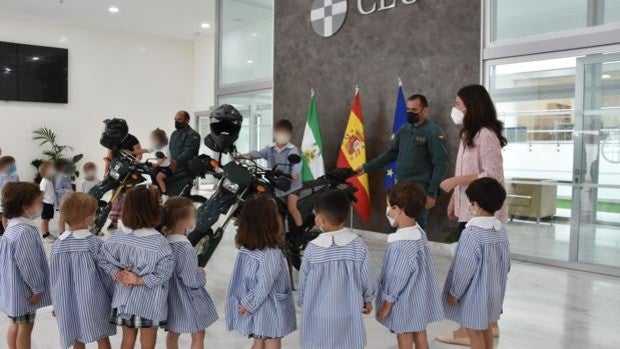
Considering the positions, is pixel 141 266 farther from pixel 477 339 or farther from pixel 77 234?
pixel 477 339

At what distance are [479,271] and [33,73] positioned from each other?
10681 mm

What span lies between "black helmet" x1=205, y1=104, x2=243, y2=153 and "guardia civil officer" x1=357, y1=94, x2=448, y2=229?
947 mm

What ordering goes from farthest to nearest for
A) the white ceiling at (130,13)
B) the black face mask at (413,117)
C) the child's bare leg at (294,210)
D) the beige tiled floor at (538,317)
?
the white ceiling at (130,13), the black face mask at (413,117), the child's bare leg at (294,210), the beige tiled floor at (538,317)

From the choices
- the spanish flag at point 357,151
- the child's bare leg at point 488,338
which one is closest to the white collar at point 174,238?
the child's bare leg at point 488,338

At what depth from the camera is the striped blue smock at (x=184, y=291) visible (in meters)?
2.19

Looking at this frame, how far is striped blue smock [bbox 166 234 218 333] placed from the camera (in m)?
2.19

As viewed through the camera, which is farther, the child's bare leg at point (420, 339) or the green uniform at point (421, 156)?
the green uniform at point (421, 156)

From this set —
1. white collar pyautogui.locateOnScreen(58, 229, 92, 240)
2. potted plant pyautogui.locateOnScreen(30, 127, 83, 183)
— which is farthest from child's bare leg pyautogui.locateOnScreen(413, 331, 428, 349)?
potted plant pyautogui.locateOnScreen(30, 127, 83, 183)

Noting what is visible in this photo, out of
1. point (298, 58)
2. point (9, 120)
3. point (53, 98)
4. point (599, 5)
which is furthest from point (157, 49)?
point (599, 5)

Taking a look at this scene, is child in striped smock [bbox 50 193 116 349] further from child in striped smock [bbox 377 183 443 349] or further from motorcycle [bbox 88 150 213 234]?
motorcycle [bbox 88 150 213 234]

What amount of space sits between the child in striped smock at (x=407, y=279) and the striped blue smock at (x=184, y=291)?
0.74m

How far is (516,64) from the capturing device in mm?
4887

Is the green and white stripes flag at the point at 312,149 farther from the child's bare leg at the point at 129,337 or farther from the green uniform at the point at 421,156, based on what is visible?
the child's bare leg at the point at 129,337

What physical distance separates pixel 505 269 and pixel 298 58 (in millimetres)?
4719
